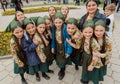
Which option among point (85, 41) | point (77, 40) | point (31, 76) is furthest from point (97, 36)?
point (31, 76)

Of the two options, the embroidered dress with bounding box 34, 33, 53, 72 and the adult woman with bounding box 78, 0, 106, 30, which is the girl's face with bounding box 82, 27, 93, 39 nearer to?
the adult woman with bounding box 78, 0, 106, 30

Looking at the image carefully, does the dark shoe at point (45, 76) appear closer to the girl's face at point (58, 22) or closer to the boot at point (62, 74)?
the boot at point (62, 74)

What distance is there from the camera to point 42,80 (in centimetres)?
449

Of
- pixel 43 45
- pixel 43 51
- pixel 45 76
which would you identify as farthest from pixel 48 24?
pixel 45 76

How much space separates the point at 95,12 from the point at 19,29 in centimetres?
185

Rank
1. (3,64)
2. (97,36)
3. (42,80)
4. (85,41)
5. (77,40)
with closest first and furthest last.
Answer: (97,36) < (85,41) < (77,40) < (42,80) < (3,64)

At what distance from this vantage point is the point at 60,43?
412 cm

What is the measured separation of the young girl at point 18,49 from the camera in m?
3.56

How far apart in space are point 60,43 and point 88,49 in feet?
2.78

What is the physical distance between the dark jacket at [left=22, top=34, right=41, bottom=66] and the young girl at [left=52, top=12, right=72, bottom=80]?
0.57m

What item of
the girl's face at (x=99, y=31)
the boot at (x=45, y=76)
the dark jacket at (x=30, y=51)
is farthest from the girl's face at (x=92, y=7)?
the boot at (x=45, y=76)

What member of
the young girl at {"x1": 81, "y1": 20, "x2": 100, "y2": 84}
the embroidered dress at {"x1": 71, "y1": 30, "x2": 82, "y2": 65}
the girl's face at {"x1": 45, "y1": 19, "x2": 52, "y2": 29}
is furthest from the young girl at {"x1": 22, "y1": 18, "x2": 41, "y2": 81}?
the young girl at {"x1": 81, "y1": 20, "x2": 100, "y2": 84}

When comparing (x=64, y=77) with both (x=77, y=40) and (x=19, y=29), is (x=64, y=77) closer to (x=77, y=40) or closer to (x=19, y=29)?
(x=77, y=40)

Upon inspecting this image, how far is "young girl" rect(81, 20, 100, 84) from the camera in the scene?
3370mm
